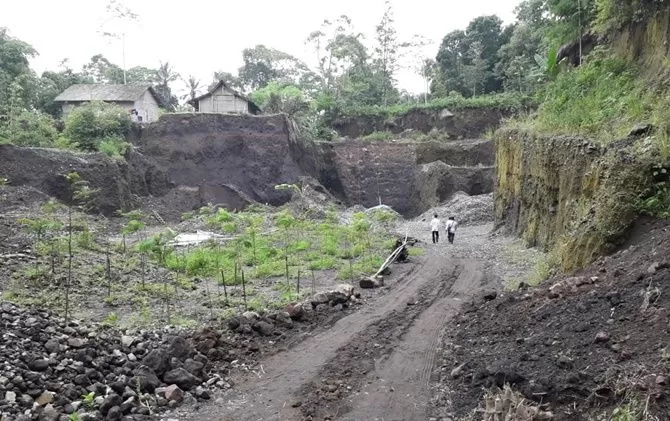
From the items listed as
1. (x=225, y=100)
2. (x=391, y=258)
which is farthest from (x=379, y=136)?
(x=391, y=258)

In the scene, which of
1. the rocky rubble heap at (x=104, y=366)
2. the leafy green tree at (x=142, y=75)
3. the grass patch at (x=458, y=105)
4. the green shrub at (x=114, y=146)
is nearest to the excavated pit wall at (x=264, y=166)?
the green shrub at (x=114, y=146)

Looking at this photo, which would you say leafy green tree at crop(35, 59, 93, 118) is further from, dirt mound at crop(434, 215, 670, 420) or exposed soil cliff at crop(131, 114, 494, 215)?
dirt mound at crop(434, 215, 670, 420)

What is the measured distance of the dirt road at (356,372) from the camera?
6770 millimetres

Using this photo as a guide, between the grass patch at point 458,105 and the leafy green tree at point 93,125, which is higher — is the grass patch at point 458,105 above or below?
above

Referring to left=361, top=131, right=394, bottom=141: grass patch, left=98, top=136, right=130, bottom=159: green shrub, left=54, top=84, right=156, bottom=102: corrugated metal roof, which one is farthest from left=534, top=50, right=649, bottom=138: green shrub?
left=54, top=84, right=156, bottom=102: corrugated metal roof

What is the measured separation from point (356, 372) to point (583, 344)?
311 cm

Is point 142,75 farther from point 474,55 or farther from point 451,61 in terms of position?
point 474,55

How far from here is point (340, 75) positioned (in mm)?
61062

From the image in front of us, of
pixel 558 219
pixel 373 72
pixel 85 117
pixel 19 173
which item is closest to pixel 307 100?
pixel 373 72

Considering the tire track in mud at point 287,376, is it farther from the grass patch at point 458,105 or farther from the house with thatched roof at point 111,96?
the house with thatched roof at point 111,96

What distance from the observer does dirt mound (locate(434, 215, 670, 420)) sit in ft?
17.4

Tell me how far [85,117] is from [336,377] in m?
32.5

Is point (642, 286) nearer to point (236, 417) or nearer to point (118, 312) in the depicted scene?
point (236, 417)

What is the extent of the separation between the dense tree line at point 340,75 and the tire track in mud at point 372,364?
84.4ft
